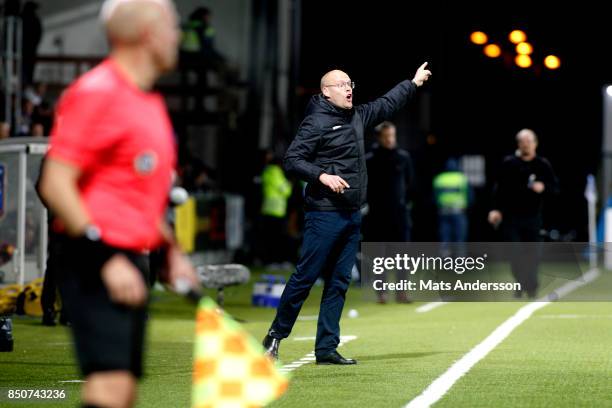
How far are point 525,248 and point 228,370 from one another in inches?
517

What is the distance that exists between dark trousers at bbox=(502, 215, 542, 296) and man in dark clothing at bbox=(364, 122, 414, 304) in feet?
4.28

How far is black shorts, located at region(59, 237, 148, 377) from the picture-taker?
4.95 meters

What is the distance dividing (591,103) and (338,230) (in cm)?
2837

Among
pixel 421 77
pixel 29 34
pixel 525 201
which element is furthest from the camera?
pixel 29 34

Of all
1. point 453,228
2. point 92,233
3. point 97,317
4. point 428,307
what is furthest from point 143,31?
point 453,228

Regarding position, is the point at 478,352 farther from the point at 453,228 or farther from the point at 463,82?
the point at 463,82

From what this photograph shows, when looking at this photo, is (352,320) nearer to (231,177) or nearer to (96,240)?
(96,240)

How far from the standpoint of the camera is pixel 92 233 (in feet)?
16.2

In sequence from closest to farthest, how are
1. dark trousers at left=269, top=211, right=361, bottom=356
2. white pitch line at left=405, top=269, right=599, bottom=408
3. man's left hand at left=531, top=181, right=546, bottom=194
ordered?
1. white pitch line at left=405, top=269, right=599, bottom=408
2. dark trousers at left=269, top=211, right=361, bottom=356
3. man's left hand at left=531, top=181, right=546, bottom=194

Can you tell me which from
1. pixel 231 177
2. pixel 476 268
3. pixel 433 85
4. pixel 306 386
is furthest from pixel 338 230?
pixel 433 85

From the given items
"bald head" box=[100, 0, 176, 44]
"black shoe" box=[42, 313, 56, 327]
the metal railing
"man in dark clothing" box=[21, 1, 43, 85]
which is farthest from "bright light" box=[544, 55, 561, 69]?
"man in dark clothing" box=[21, 1, 43, 85]

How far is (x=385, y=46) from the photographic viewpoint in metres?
34.6

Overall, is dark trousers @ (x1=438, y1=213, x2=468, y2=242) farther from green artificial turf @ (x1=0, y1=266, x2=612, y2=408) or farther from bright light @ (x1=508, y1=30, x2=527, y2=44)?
bright light @ (x1=508, y1=30, x2=527, y2=44)

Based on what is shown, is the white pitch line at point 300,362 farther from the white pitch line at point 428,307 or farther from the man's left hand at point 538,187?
the man's left hand at point 538,187
